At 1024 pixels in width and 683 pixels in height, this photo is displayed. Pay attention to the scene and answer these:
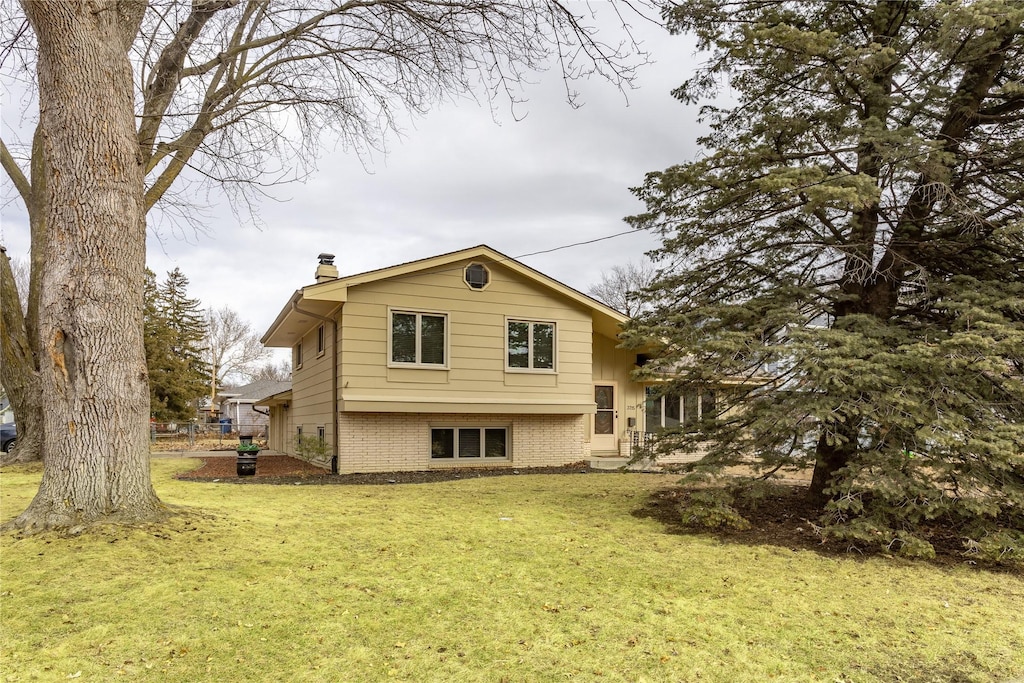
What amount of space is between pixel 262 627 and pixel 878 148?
7.53m

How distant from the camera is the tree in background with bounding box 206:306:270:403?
48812 mm

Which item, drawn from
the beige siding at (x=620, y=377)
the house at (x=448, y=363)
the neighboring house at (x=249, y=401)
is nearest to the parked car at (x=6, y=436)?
the house at (x=448, y=363)

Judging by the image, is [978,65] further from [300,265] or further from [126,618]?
[300,265]

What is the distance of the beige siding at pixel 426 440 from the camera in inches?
529

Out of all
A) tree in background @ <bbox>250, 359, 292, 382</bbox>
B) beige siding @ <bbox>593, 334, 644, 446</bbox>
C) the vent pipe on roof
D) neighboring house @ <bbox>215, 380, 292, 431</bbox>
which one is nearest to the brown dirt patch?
Result: beige siding @ <bbox>593, 334, 644, 446</bbox>

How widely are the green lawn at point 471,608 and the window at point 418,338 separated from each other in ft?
22.3

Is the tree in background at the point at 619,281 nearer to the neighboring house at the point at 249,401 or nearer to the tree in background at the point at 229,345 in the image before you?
the neighboring house at the point at 249,401

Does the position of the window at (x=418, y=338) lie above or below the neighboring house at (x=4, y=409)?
above

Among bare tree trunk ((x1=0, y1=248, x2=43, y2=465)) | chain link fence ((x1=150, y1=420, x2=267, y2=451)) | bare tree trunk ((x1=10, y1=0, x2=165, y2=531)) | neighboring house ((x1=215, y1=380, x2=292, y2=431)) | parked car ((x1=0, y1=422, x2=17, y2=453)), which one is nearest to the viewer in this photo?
bare tree trunk ((x1=10, y1=0, x2=165, y2=531))

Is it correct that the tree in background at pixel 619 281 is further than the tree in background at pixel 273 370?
No

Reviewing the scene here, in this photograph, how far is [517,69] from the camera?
6.68 meters

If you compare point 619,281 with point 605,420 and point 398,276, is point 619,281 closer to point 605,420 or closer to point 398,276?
point 605,420

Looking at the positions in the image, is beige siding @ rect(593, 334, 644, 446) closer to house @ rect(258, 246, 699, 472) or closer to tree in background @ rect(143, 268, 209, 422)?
house @ rect(258, 246, 699, 472)

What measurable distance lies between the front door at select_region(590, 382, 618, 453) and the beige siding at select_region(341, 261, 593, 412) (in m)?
1.76
